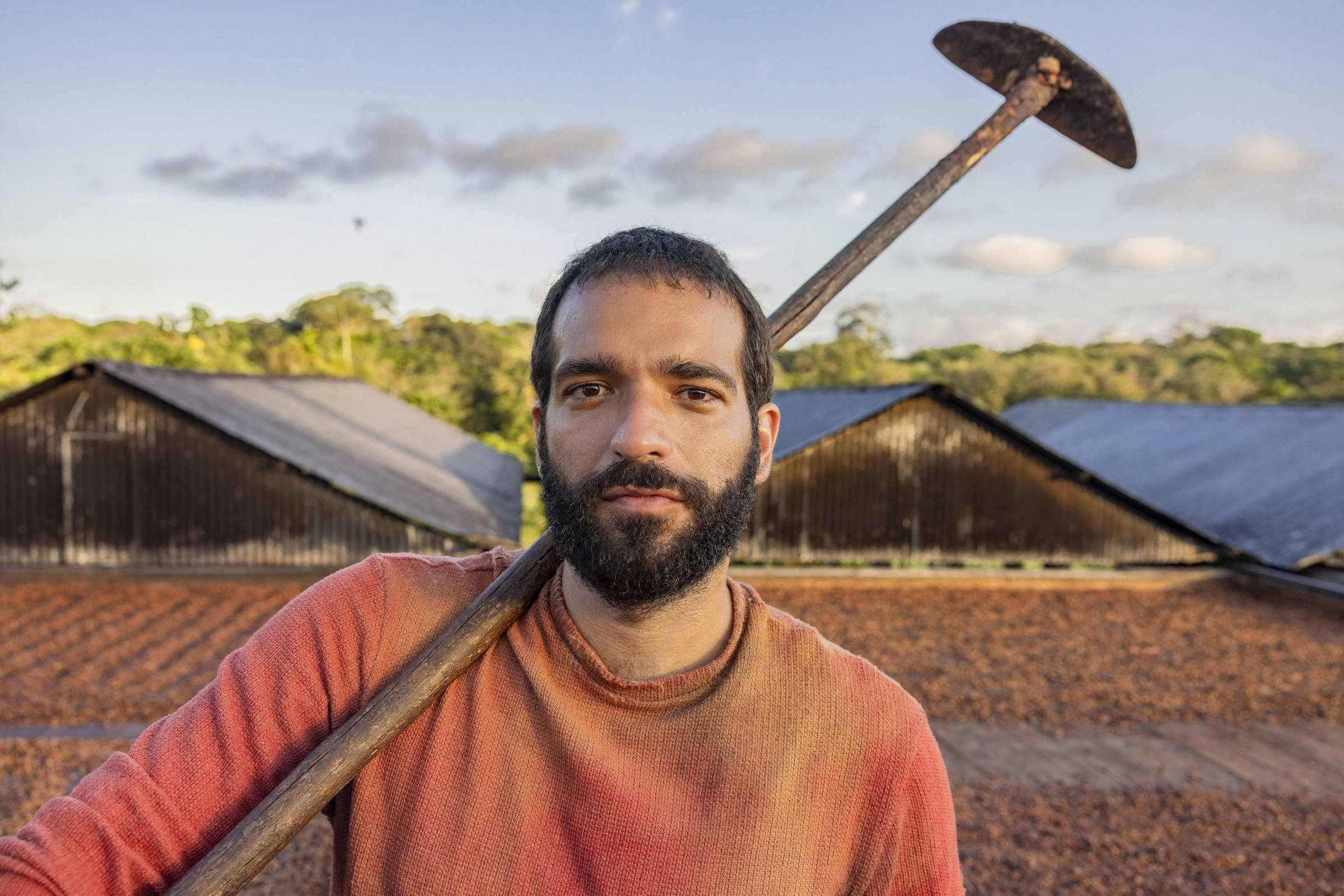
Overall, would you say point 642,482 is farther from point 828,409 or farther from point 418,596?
point 828,409

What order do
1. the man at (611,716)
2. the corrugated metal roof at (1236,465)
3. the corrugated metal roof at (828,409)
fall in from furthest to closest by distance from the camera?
the corrugated metal roof at (1236,465)
the corrugated metal roof at (828,409)
the man at (611,716)

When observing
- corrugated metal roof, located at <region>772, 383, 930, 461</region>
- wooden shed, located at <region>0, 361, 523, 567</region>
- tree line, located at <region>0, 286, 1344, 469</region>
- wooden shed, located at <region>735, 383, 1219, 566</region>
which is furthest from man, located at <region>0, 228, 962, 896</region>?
tree line, located at <region>0, 286, 1344, 469</region>

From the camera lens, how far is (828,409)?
1661 centimetres

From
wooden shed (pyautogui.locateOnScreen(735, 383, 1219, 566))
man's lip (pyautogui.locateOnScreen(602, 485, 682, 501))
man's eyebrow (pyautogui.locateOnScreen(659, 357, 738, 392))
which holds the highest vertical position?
man's eyebrow (pyautogui.locateOnScreen(659, 357, 738, 392))

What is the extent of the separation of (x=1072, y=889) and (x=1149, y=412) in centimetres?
2156

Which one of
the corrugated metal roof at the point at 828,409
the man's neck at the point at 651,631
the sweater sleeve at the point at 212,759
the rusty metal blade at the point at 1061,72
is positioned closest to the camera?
the sweater sleeve at the point at 212,759

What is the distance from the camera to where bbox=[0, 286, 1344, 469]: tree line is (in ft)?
111

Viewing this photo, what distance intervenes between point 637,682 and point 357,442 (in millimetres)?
16513

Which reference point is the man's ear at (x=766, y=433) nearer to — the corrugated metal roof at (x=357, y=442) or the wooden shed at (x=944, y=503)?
the corrugated metal roof at (x=357, y=442)

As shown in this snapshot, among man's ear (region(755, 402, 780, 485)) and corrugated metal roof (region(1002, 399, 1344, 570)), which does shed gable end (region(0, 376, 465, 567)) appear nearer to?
man's ear (region(755, 402, 780, 485))

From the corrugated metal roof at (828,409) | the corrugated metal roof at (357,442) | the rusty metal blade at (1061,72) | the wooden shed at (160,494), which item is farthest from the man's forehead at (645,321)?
the corrugated metal roof at (357,442)

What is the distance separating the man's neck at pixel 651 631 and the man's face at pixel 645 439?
1.7 inches

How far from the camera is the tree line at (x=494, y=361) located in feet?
111

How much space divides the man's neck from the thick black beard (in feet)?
0.10
